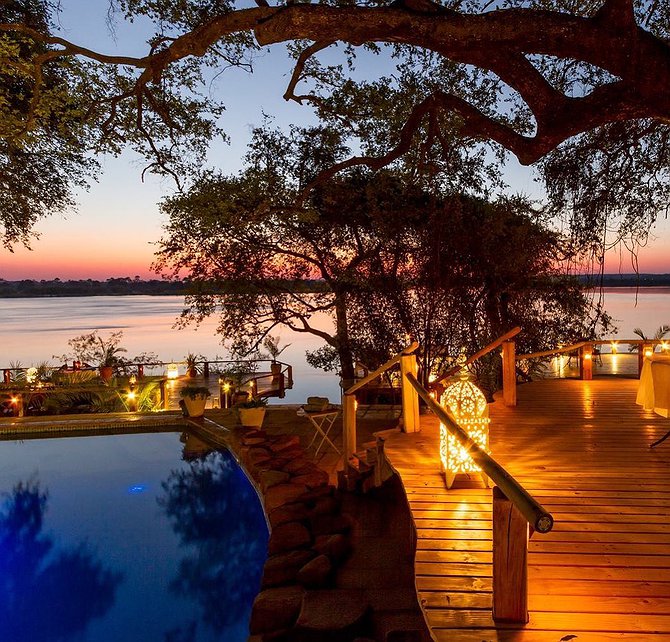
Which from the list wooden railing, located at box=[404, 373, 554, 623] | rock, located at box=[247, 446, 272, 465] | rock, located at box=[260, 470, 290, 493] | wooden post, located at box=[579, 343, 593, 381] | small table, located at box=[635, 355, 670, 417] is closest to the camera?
wooden railing, located at box=[404, 373, 554, 623]

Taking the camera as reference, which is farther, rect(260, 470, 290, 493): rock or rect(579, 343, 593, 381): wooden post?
rect(579, 343, 593, 381): wooden post

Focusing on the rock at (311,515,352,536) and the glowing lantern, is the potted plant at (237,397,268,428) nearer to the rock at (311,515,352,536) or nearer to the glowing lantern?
the rock at (311,515,352,536)

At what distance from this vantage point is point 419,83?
6.82 m

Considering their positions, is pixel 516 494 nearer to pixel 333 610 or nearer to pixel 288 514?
pixel 333 610

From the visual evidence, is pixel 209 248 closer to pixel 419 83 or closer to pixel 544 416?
pixel 419 83

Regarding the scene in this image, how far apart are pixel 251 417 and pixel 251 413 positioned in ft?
0.27

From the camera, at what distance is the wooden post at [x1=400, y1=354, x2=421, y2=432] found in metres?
5.16

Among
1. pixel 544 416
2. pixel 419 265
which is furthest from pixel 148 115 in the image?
pixel 544 416

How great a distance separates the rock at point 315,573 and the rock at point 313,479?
184 centimetres

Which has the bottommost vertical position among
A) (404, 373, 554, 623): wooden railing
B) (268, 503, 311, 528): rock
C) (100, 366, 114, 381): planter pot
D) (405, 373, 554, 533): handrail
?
(268, 503, 311, 528): rock

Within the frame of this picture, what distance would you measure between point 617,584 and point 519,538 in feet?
3.19

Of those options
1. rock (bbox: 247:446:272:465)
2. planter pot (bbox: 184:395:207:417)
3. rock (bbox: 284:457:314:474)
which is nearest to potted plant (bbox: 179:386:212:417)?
planter pot (bbox: 184:395:207:417)

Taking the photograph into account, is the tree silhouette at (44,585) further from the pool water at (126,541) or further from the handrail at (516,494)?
the handrail at (516,494)

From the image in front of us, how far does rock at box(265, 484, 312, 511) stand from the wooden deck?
1.48 meters
